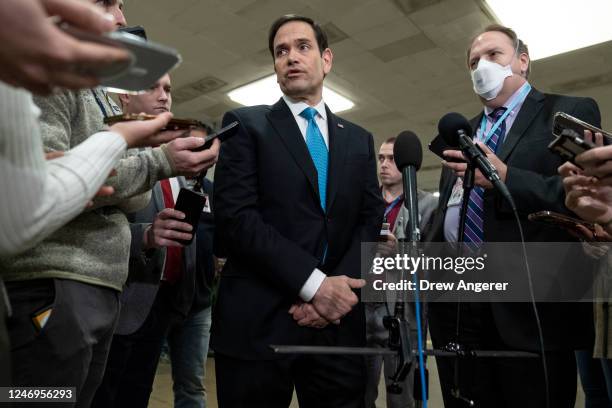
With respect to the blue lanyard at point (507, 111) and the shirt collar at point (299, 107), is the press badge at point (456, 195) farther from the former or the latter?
the shirt collar at point (299, 107)

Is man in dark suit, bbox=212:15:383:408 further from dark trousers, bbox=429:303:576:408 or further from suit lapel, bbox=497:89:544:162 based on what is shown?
suit lapel, bbox=497:89:544:162

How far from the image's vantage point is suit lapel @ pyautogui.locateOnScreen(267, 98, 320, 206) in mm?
1400

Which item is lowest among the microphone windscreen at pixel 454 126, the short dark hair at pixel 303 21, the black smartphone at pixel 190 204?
the black smartphone at pixel 190 204

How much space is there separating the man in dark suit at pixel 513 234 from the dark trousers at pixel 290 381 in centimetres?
32

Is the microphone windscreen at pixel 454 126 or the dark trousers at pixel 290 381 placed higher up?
the microphone windscreen at pixel 454 126

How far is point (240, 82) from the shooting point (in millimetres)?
5293

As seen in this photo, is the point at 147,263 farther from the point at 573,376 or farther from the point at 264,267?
the point at 573,376

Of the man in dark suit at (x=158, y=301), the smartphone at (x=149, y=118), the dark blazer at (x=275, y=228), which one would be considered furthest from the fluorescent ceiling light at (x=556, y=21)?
the smartphone at (x=149, y=118)

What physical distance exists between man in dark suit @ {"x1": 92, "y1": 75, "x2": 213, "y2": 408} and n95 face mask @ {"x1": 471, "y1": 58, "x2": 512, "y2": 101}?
1.35 metres

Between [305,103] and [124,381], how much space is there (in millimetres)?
1543

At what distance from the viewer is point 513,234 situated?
4.75ft

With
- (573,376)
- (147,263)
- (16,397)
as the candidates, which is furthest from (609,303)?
(16,397)

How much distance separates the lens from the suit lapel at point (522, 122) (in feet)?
5.01

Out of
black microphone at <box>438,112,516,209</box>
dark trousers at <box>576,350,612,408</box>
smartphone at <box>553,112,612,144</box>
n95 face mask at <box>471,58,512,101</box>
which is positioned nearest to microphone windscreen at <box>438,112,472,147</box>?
black microphone at <box>438,112,516,209</box>
